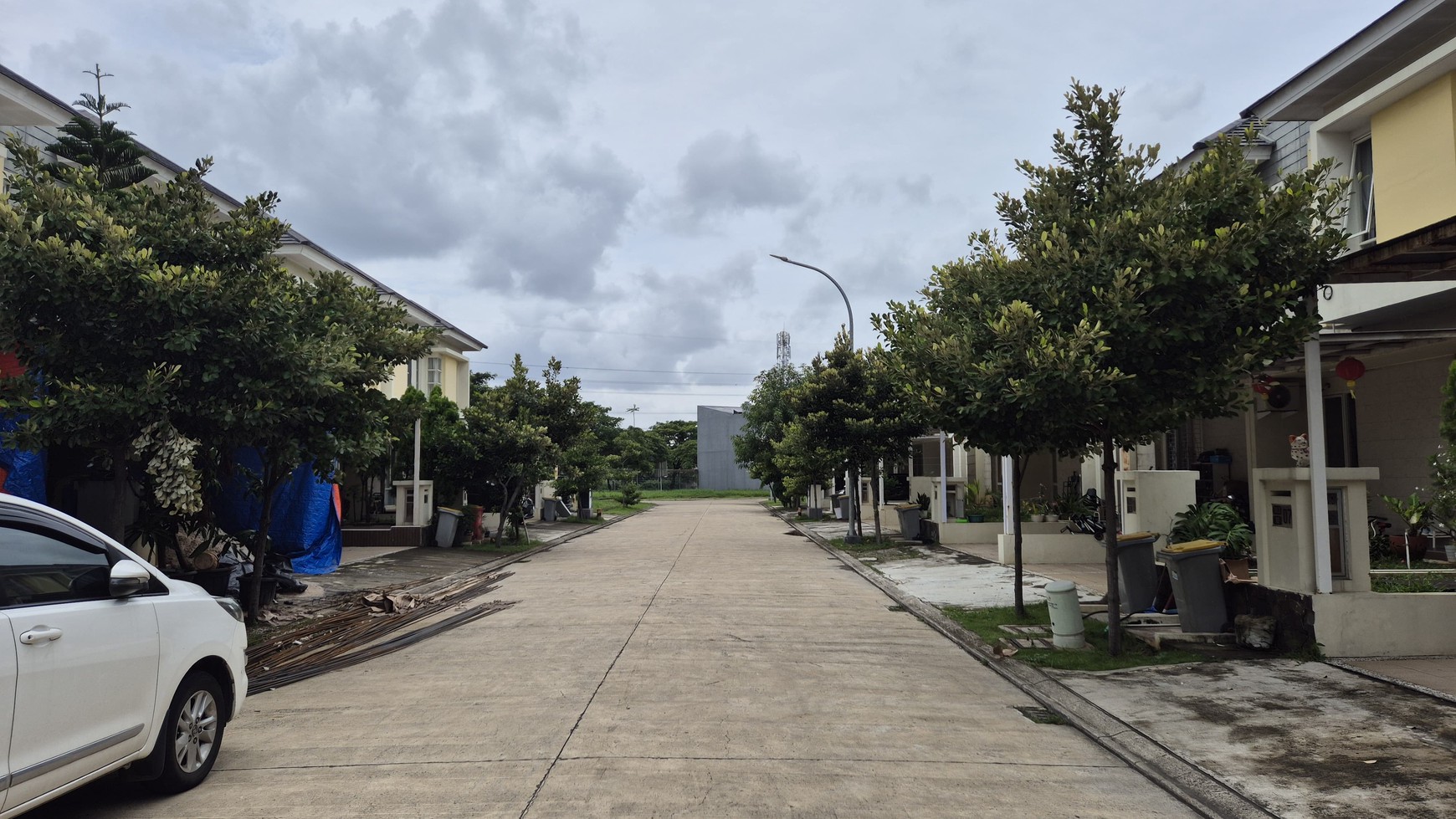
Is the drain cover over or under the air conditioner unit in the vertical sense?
under

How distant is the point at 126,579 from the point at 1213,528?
1231 cm

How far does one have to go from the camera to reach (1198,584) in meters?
9.62

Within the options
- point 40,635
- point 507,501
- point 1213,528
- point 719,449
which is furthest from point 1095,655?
point 719,449

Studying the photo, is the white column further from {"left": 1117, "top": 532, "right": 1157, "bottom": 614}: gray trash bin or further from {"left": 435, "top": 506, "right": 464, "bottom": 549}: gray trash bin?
{"left": 435, "top": 506, "right": 464, "bottom": 549}: gray trash bin

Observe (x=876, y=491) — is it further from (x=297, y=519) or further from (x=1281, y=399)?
(x=297, y=519)

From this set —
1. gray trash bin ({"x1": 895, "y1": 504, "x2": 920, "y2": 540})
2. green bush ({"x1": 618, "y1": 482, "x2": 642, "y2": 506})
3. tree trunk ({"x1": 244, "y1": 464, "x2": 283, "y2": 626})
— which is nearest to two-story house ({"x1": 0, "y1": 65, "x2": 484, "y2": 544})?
tree trunk ({"x1": 244, "y1": 464, "x2": 283, "y2": 626})

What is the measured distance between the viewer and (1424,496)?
44.4ft

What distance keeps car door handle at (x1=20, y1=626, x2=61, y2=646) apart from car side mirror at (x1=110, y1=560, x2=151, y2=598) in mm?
451

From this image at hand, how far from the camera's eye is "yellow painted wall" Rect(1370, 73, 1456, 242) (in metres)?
11.9

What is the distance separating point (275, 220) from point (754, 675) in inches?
274

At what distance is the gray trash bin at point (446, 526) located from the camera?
2325 centimetres

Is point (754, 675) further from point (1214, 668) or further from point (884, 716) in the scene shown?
point (1214, 668)

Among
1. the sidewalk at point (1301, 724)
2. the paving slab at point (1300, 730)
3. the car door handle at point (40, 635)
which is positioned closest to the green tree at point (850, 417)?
the sidewalk at point (1301, 724)

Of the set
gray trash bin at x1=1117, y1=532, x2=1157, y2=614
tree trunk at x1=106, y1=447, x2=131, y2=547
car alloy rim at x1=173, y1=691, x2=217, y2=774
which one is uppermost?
tree trunk at x1=106, y1=447, x2=131, y2=547
